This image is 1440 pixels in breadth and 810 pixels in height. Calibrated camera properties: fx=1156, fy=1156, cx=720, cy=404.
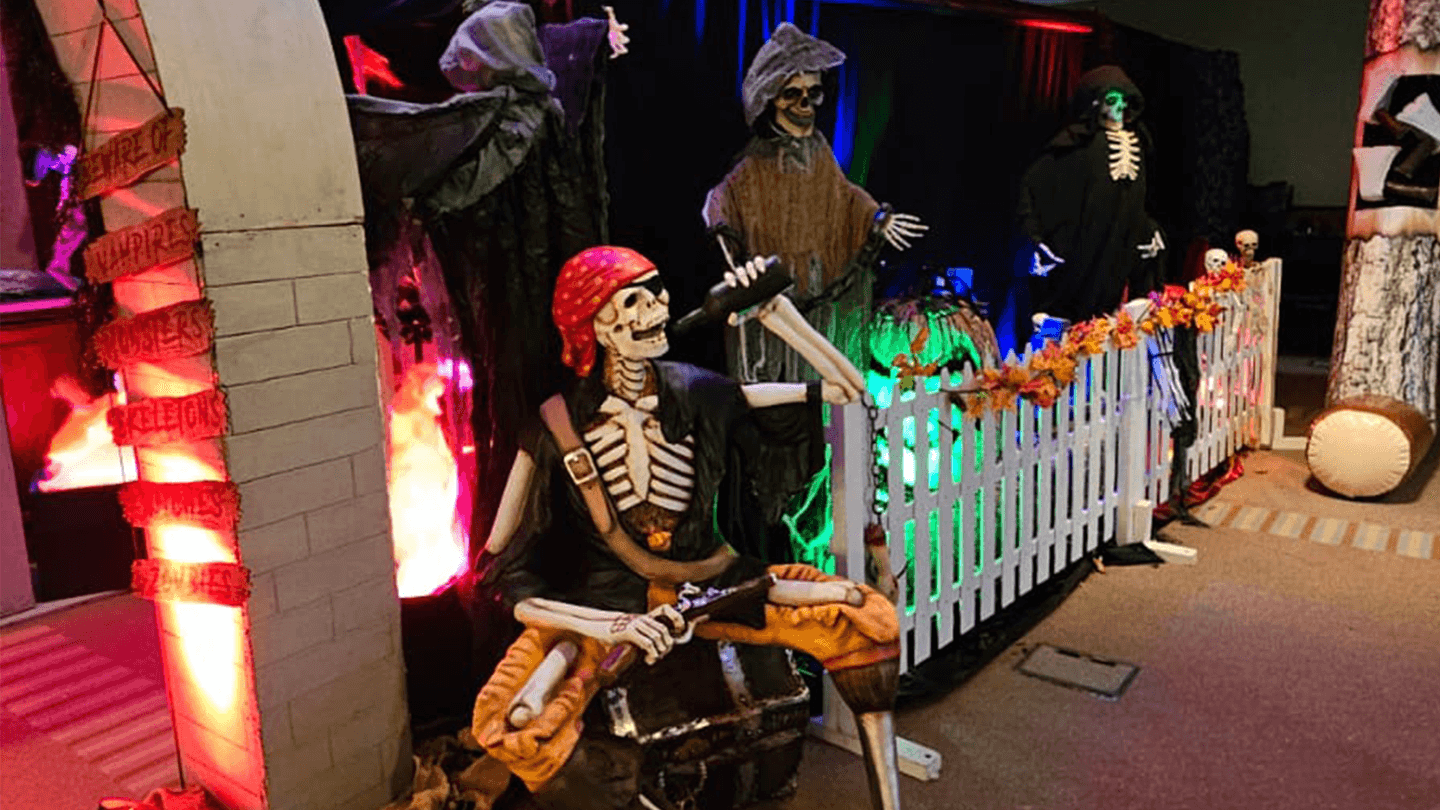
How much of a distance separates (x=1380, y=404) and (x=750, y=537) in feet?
12.4

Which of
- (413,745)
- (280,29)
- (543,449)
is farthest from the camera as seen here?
(413,745)

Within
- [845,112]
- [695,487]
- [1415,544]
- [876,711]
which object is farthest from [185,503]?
[1415,544]

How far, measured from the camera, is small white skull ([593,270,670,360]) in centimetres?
296

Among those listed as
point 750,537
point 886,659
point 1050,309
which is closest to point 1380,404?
point 1050,309

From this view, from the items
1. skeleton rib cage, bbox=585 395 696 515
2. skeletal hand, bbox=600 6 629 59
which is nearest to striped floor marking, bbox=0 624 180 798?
skeleton rib cage, bbox=585 395 696 515

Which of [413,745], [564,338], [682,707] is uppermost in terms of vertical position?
[564,338]

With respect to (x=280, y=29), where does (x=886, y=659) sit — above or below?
below

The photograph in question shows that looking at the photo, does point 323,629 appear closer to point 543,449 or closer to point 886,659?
point 543,449

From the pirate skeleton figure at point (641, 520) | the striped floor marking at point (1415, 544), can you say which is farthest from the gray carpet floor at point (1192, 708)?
the pirate skeleton figure at point (641, 520)

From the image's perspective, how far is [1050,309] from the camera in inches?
231

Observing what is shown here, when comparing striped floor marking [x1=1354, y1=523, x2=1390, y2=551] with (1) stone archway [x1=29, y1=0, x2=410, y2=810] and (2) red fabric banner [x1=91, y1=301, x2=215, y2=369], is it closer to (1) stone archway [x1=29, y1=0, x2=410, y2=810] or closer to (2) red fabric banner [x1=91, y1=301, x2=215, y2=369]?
(1) stone archway [x1=29, y1=0, x2=410, y2=810]

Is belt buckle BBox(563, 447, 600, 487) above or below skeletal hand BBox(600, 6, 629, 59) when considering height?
below

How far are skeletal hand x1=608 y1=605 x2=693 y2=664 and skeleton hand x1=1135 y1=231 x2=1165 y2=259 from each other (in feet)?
12.8

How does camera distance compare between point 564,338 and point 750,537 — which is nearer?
point 564,338
